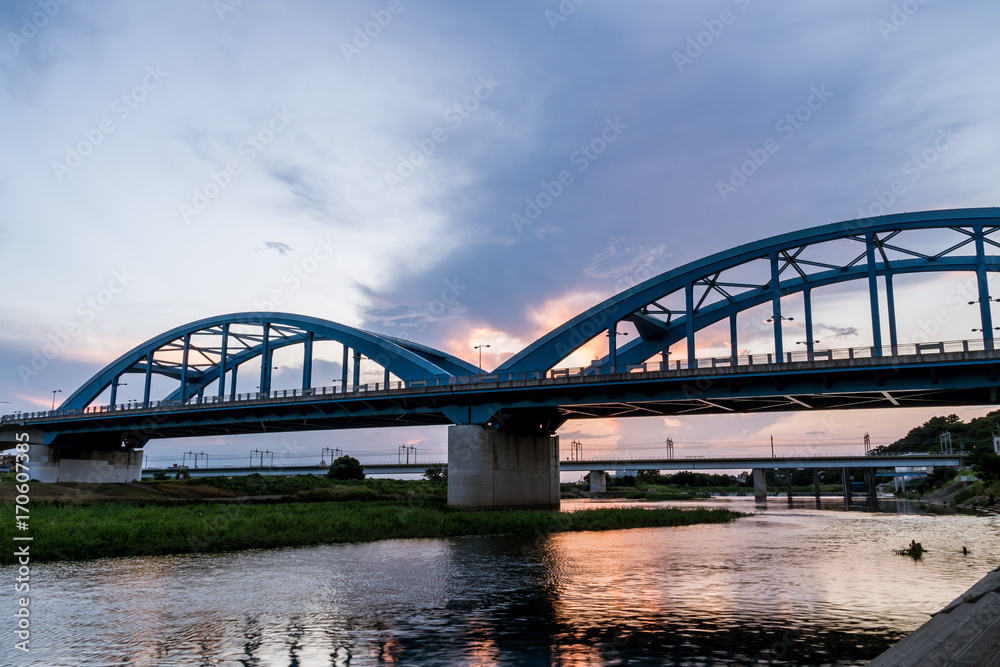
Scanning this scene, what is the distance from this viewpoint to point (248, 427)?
8725cm

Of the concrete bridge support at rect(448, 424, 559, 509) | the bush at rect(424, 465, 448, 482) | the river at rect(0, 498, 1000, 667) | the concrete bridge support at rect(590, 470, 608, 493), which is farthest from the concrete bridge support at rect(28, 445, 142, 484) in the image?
the concrete bridge support at rect(590, 470, 608, 493)

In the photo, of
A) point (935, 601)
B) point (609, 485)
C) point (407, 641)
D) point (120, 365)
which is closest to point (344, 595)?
point (407, 641)

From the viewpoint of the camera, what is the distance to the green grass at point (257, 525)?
96.7 ft

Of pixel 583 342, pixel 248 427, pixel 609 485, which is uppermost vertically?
pixel 583 342

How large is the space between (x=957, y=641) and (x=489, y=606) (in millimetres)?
11153

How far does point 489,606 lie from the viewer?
18531mm

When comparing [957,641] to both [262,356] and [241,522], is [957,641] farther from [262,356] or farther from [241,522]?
[262,356]

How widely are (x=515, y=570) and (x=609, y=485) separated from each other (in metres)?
163

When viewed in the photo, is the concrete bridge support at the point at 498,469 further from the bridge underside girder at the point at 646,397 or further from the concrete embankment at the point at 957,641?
the concrete embankment at the point at 957,641

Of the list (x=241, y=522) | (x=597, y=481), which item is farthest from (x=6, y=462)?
(x=241, y=522)

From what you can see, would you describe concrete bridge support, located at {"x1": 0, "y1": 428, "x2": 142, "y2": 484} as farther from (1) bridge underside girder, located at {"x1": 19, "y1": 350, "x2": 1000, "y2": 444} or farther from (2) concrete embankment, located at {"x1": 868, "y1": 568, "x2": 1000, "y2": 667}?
(2) concrete embankment, located at {"x1": 868, "y1": 568, "x2": 1000, "y2": 667}

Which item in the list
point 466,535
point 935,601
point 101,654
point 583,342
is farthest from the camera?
point 583,342

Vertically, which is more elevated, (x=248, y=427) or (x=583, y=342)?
(x=583, y=342)

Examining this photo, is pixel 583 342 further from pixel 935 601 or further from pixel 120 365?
pixel 120 365
